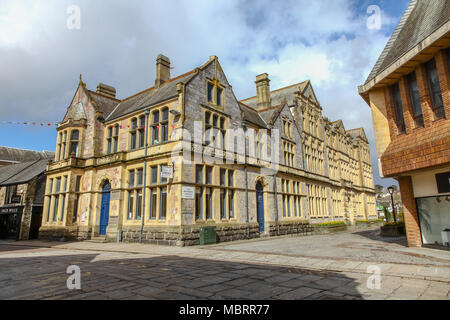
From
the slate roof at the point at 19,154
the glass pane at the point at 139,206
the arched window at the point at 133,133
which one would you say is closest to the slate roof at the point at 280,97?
A: the arched window at the point at 133,133

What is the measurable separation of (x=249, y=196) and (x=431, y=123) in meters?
11.9

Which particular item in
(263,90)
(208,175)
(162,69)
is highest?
(263,90)

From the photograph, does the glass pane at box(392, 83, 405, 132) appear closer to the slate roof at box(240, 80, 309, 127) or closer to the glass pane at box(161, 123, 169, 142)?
the glass pane at box(161, 123, 169, 142)

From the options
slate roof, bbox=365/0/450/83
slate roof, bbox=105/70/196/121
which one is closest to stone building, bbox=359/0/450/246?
slate roof, bbox=365/0/450/83

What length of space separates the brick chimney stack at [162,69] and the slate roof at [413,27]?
48.6 ft

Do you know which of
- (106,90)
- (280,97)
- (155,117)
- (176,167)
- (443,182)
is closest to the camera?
(443,182)

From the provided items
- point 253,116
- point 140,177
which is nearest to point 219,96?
point 253,116

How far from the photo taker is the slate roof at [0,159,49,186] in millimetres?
24344

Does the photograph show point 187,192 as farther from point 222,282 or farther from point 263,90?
point 263,90

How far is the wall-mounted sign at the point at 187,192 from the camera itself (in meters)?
15.2

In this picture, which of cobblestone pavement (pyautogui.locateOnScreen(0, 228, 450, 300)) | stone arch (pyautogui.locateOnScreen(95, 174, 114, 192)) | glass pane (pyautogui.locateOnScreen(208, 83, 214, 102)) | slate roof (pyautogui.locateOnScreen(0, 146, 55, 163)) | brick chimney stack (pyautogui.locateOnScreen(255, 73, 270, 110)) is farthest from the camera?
slate roof (pyautogui.locateOnScreen(0, 146, 55, 163))

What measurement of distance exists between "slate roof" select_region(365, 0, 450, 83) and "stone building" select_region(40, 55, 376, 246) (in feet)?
31.7

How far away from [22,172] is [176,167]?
2033 cm

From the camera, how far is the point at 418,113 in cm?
1184
